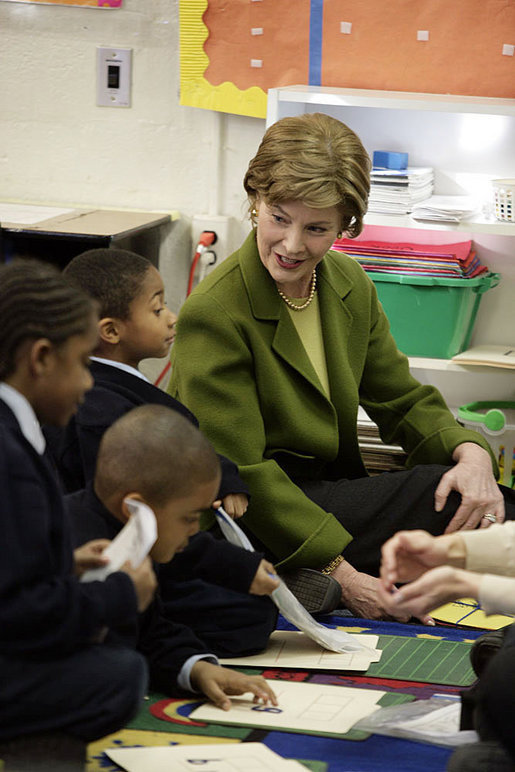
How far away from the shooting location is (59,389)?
1142 mm

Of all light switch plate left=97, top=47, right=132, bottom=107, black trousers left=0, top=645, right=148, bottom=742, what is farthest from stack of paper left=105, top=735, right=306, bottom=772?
light switch plate left=97, top=47, right=132, bottom=107

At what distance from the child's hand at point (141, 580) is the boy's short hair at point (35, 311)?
10.8 inches

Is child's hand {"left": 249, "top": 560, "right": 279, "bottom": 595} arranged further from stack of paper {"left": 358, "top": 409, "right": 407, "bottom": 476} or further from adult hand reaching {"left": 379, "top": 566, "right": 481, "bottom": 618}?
stack of paper {"left": 358, "top": 409, "right": 407, "bottom": 476}

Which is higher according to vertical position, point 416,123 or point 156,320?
point 416,123

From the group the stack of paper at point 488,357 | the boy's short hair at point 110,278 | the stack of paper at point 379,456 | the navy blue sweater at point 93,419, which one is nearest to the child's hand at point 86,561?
the navy blue sweater at point 93,419

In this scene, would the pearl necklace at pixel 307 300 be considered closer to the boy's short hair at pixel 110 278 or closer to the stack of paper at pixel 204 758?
the boy's short hair at pixel 110 278

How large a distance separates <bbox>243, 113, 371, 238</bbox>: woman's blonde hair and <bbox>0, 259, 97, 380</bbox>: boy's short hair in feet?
2.99

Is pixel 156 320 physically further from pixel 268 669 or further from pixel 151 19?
pixel 151 19

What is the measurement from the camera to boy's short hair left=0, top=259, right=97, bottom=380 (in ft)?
3.70

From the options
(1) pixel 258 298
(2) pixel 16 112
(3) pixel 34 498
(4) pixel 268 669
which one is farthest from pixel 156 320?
(2) pixel 16 112

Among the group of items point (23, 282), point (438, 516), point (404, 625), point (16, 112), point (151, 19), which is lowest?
point (404, 625)

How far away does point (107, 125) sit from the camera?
330cm

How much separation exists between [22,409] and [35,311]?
0.37 feet

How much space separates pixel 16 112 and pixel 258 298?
1.65 m
